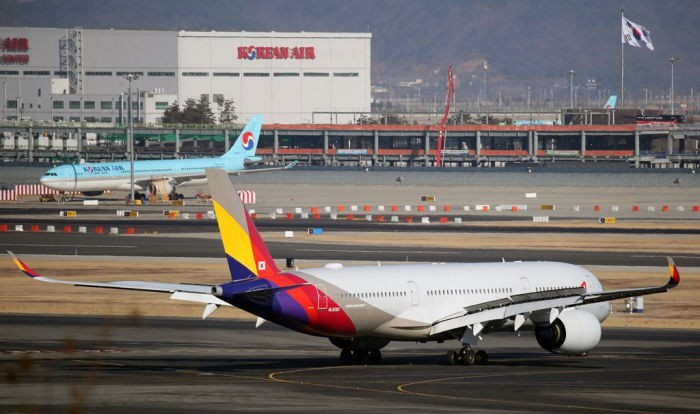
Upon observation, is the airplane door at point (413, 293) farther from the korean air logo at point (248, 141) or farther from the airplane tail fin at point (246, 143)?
the korean air logo at point (248, 141)

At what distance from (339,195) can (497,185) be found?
29145 mm

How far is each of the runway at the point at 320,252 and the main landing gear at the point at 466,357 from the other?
1211 inches

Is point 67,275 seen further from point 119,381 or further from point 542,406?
point 542,406

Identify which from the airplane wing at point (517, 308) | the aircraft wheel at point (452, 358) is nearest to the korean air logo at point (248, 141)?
the aircraft wheel at point (452, 358)

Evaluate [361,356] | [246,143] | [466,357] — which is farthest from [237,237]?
[246,143]

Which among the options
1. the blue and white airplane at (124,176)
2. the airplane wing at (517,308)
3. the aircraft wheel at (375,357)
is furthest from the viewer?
the blue and white airplane at (124,176)

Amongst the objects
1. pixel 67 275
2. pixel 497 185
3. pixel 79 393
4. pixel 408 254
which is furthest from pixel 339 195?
pixel 79 393

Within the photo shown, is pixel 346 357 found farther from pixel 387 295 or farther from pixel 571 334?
pixel 571 334

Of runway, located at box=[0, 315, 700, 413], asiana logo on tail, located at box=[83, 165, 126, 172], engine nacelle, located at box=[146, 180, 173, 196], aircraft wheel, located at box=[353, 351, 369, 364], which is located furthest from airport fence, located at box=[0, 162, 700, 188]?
aircraft wheel, located at box=[353, 351, 369, 364]

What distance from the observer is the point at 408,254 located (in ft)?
238

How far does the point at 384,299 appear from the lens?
34156 mm

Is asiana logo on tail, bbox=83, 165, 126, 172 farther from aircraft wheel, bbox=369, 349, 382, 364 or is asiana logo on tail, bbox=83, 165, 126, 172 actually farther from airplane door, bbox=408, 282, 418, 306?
airplane door, bbox=408, 282, 418, 306

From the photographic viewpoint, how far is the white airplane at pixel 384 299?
3250 cm

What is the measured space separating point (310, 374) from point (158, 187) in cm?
9810
